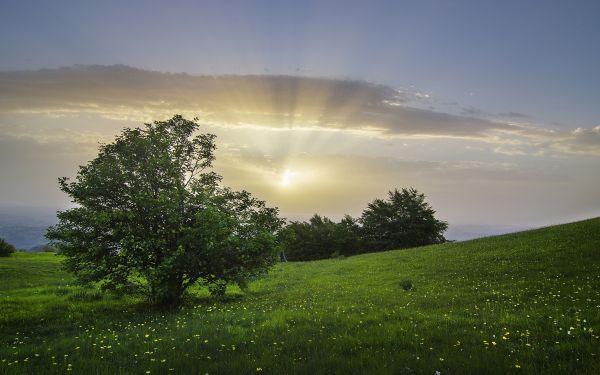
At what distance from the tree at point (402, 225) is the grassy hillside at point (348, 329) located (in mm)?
71523

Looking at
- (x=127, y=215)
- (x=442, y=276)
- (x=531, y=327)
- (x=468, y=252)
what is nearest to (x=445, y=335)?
(x=531, y=327)

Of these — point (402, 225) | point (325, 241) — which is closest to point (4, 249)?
point (325, 241)

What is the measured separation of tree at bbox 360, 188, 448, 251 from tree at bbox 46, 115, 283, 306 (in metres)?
80.9

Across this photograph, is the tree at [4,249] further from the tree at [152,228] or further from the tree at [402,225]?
the tree at [402,225]

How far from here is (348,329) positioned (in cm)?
1191

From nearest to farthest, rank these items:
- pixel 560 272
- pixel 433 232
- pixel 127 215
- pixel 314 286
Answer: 1. pixel 127 215
2. pixel 560 272
3. pixel 314 286
4. pixel 433 232

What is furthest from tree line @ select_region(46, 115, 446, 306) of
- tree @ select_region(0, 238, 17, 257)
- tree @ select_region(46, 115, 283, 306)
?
tree @ select_region(0, 238, 17, 257)

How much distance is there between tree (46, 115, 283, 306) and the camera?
56.4 feet

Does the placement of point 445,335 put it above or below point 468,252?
below

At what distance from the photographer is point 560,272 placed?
20.1 meters

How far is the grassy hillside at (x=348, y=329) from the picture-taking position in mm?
8508

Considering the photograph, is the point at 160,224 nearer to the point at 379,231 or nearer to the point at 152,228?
the point at 152,228

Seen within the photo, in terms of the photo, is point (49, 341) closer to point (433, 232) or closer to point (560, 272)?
point (560, 272)

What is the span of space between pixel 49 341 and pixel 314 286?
17019mm
